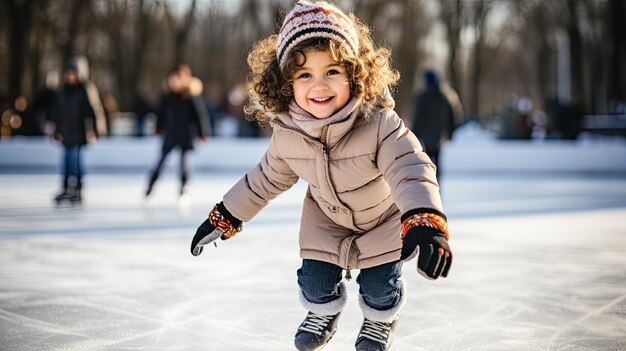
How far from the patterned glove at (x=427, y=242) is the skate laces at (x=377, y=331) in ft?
2.04

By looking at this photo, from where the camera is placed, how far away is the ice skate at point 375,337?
246 cm

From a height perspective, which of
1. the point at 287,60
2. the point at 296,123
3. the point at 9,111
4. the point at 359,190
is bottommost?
the point at 9,111

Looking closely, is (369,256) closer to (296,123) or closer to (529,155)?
(296,123)

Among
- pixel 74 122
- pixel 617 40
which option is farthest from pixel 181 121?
pixel 617 40

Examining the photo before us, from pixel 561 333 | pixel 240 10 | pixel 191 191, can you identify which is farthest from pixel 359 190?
pixel 240 10

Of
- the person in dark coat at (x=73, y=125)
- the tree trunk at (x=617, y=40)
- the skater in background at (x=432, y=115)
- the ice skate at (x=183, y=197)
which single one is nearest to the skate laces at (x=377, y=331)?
the ice skate at (x=183, y=197)

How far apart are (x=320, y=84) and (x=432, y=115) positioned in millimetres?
5641

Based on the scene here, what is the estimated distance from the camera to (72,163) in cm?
743

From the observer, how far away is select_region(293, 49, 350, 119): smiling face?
91.1 inches

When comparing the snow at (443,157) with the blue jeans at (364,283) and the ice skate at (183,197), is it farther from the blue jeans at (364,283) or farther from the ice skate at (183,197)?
the blue jeans at (364,283)

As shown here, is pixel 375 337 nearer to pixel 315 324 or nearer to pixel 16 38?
pixel 315 324

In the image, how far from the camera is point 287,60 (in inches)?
93.1

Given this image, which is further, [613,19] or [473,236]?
[613,19]

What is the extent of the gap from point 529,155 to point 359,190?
1021cm
